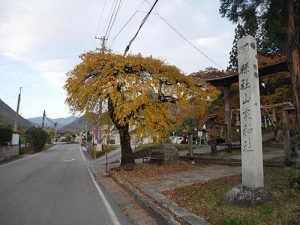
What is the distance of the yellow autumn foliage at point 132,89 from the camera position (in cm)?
1424

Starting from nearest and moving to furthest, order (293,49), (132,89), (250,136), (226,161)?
(250,136), (293,49), (132,89), (226,161)

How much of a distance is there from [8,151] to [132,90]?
21.5m

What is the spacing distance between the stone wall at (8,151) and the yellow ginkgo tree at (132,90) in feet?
50.1

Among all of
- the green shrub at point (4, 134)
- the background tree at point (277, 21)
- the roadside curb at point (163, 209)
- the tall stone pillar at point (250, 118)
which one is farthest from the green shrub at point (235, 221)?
the green shrub at point (4, 134)

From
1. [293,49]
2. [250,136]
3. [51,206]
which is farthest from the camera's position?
[293,49]

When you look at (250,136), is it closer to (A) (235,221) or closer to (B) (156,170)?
(A) (235,221)

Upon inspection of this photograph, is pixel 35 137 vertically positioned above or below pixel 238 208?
above

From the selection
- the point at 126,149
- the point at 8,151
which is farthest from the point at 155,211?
the point at 8,151

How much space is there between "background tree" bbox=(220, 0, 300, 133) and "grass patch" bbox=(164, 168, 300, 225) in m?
3.01

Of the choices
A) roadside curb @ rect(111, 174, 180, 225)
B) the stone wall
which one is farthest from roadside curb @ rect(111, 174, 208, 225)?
the stone wall

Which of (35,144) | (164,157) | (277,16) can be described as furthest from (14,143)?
(277,16)

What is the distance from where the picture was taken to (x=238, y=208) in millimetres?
6312

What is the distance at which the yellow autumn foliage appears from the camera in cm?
1424

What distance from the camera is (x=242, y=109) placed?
25.1 feet
